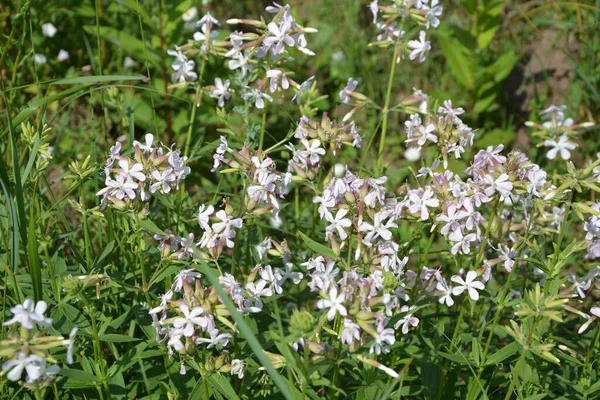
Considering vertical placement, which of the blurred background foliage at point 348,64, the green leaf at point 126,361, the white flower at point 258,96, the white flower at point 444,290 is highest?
the white flower at point 258,96

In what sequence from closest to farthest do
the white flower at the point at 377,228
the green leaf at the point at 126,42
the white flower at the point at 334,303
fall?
the white flower at the point at 334,303, the white flower at the point at 377,228, the green leaf at the point at 126,42

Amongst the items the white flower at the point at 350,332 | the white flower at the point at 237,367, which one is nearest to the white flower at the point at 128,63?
the white flower at the point at 237,367

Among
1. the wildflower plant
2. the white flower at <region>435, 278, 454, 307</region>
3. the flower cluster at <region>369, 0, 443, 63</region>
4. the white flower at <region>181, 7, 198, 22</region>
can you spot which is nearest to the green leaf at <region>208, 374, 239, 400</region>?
the wildflower plant

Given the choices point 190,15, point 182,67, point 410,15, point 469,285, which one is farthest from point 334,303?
point 190,15

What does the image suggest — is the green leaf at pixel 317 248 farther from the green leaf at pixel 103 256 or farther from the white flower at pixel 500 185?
the green leaf at pixel 103 256

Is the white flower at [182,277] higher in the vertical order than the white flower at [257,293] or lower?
higher

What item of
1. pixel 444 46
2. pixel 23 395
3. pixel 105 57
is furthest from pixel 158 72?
pixel 23 395

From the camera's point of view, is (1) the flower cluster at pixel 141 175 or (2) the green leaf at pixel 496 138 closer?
(1) the flower cluster at pixel 141 175

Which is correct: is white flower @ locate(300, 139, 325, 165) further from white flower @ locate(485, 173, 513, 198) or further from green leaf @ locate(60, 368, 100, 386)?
green leaf @ locate(60, 368, 100, 386)
